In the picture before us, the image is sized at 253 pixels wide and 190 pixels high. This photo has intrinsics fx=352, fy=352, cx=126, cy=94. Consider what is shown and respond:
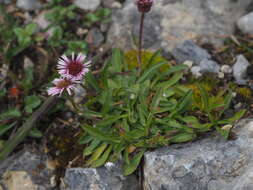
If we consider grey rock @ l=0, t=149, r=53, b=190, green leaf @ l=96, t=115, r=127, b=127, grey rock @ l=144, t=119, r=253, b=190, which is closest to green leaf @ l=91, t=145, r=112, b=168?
green leaf @ l=96, t=115, r=127, b=127

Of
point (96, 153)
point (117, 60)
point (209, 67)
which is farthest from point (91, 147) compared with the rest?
point (209, 67)

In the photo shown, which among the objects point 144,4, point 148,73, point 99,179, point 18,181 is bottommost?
point 18,181

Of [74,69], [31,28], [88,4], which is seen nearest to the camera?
[74,69]

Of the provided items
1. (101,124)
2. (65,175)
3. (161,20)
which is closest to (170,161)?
(101,124)

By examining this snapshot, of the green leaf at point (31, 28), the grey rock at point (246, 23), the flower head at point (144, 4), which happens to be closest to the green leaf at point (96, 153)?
the flower head at point (144, 4)

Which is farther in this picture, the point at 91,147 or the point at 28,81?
the point at 28,81

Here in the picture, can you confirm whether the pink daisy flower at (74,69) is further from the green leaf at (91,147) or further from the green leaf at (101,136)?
the green leaf at (91,147)

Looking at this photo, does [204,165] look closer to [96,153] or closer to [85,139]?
[96,153]
